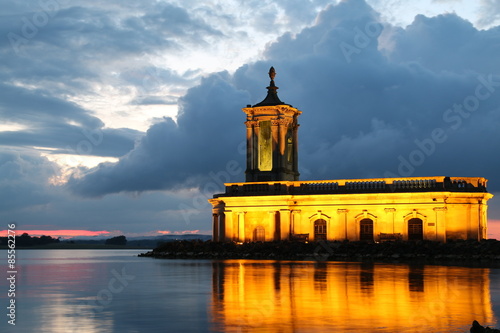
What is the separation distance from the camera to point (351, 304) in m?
17.9

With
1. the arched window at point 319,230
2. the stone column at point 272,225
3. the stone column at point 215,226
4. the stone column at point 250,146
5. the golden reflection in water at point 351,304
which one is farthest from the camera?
the stone column at point 250,146

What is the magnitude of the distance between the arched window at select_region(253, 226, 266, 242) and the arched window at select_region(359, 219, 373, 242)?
8114 millimetres

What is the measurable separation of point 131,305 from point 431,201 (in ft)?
125

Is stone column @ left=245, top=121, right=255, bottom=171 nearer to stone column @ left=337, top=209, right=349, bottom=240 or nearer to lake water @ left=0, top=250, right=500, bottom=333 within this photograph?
stone column @ left=337, top=209, right=349, bottom=240

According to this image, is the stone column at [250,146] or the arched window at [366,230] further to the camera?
the stone column at [250,146]

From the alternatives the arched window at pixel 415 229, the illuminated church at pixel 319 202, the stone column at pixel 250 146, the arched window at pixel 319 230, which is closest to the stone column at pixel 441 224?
the illuminated church at pixel 319 202

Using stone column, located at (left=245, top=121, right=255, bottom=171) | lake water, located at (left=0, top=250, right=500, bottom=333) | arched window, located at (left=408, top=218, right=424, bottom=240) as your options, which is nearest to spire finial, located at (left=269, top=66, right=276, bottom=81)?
stone column, located at (left=245, top=121, right=255, bottom=171)

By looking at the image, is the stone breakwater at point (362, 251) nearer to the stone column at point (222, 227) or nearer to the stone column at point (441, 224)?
the stone column at point (441, 224)

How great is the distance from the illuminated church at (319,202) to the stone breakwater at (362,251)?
2.55m

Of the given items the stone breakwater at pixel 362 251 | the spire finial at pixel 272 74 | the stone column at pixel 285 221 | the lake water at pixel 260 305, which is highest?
the spire finial at pixel 272 74

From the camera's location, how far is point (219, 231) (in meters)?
61.3

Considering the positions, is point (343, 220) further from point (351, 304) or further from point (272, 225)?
point (351, 304)

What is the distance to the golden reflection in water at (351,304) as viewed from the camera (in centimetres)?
1441

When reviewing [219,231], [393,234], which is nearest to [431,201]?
[393,234]
